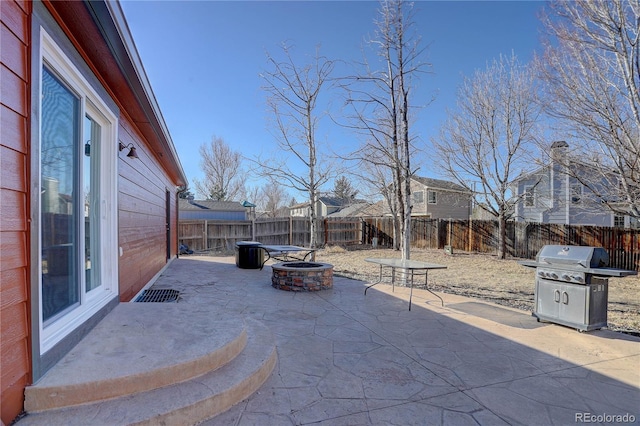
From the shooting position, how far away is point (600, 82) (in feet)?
20.0

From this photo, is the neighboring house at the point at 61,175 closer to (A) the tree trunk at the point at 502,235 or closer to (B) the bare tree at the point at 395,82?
(B) the bare tree at the point at 395,82

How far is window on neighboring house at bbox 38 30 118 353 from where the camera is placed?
2342mm

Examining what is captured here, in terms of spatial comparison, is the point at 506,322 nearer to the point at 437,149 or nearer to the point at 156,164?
the point at 156,164

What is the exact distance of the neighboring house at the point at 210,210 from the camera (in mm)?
22078

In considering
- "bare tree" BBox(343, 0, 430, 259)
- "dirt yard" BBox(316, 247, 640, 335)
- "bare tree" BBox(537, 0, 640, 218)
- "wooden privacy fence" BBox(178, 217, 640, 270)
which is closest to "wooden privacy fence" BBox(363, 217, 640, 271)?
"wooden privacy fence" BBox(178, 217, 640, 270)

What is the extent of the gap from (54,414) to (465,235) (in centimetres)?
1587

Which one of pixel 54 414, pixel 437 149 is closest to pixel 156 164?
pixel 54 414

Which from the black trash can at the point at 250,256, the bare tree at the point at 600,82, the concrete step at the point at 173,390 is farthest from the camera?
the black trash can at the point at 250,256

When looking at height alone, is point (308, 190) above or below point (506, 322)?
above

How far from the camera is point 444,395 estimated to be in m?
2.64

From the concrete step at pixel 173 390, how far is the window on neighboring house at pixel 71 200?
0.42 m

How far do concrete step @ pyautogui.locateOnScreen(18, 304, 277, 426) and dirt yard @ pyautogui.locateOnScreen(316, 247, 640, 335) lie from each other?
4.78 meters

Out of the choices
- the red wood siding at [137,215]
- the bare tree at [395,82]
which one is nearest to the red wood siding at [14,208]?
the red wood siding at [137,215]

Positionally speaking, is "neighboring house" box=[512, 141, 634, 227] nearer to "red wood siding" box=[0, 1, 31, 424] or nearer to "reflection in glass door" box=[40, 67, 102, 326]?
"reflection in glass door" box=[40, 67, 102, 326]
